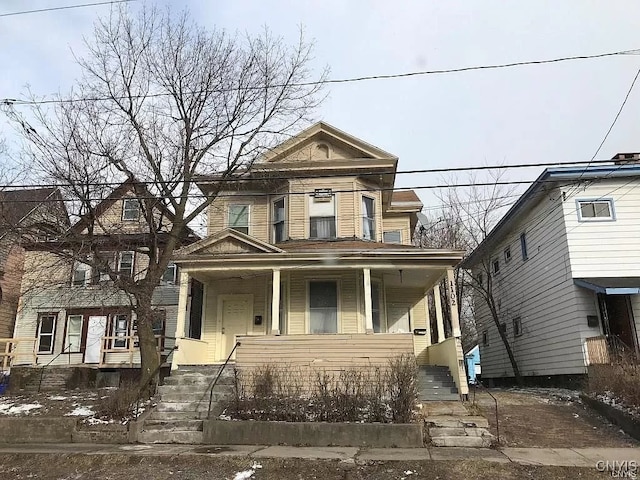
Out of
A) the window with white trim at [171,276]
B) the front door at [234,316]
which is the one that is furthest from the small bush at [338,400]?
the window with white trim at [171,276]

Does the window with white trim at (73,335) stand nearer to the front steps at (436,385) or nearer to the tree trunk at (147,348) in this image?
the tree trunk at (147,348)

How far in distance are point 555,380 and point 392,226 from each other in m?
7.41

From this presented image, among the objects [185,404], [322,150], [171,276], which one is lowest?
[185,404]

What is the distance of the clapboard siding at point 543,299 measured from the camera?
1420 cm

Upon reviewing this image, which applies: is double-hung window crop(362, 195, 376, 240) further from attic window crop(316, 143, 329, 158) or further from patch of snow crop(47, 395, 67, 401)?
patch of snow crop(47, 395, 67, 401)

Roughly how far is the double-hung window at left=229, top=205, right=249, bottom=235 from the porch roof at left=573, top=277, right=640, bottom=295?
1013 centimetres

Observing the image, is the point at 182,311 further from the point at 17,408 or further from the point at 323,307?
the point at 17,408

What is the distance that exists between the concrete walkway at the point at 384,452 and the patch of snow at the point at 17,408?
1992 millimetres

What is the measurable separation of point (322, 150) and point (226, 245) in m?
4.96

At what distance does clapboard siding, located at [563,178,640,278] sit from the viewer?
14086 mm

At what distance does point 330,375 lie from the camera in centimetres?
1171

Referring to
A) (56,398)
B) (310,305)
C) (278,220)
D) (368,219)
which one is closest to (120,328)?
(56,398)

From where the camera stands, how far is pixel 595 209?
47.6ft

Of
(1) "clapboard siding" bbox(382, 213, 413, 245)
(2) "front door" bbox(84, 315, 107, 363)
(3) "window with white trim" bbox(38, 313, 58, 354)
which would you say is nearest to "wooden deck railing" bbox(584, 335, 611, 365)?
(1) "clapboard siding" bbox(382, 213, 413, 245)
